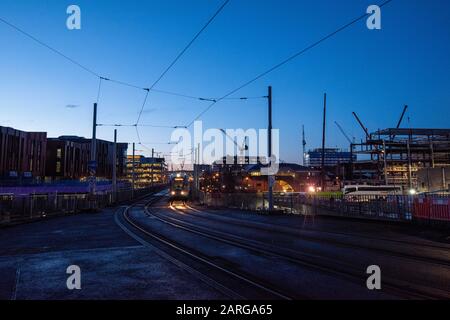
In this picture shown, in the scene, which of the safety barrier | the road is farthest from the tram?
the safety barrier

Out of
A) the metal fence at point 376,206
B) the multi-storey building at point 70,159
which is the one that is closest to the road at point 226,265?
the metal fence at point 376,206

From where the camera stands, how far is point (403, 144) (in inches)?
2697

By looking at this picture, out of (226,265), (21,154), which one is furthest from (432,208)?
(21,154)

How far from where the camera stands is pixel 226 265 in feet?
29.6

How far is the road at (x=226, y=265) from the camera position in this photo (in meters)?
6.68

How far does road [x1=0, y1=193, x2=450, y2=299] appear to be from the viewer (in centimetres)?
668

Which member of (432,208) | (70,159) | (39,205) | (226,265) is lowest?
(226,265)

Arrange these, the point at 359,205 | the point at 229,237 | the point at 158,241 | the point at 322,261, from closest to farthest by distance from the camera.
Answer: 1. the point at 322,261
2. the point at 158,241
3. the point at 229,237
4. the point at 359,205

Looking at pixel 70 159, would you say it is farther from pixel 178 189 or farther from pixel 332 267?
pixel 332 267

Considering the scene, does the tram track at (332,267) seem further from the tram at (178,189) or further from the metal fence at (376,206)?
the tram at (178,189)

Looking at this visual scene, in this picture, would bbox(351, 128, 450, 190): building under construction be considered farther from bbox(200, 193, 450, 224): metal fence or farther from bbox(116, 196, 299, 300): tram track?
bbox(116, 196, 299, 300): tram track
